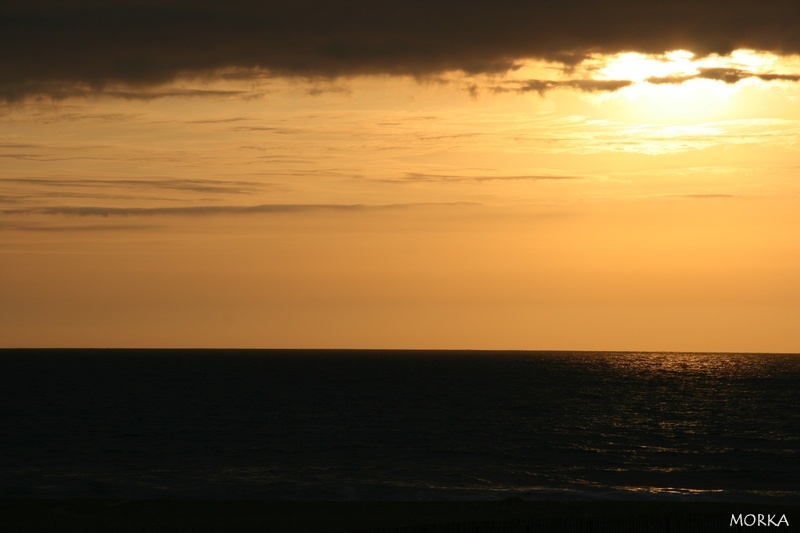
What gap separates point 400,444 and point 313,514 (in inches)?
1230

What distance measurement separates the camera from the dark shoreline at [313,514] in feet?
114

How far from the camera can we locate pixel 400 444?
68.9 meters

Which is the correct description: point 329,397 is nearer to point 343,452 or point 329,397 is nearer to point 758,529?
point 343,452

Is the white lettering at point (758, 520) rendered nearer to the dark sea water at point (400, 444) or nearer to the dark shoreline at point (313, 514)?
the dark shoreline at point (313, 514)

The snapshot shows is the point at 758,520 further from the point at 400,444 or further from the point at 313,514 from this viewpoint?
the point at 400,444

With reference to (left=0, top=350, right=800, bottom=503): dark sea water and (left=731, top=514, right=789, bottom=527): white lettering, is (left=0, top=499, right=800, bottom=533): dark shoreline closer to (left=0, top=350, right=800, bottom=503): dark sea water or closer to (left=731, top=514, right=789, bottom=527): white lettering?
(left=731, top=514, right=789, bottom=527): white lettering

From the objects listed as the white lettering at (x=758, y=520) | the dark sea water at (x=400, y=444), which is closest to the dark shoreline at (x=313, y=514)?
the white lettering at (x=758, y=520)

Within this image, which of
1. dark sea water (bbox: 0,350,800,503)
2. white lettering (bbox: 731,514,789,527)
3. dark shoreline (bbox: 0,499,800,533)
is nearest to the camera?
white lettering (bbox: 731,514,789,527)

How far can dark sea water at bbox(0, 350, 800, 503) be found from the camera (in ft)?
165

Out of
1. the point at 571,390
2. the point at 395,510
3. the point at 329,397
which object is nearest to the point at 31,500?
the point at 395,510

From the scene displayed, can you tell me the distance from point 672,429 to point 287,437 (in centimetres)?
3120

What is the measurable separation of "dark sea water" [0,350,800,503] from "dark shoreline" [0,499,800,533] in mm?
6879

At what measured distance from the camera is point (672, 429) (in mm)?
81062

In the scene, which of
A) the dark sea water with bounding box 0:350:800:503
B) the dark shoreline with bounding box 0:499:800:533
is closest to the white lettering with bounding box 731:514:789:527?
the dark shoreline with bounding box 0:499:800:533
